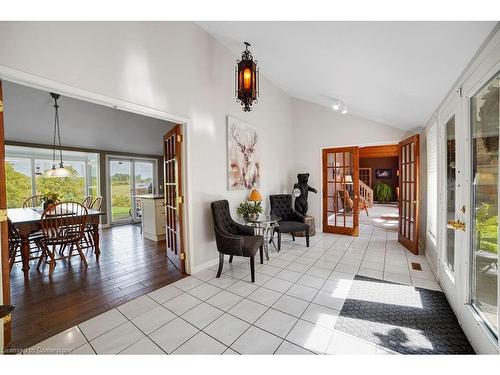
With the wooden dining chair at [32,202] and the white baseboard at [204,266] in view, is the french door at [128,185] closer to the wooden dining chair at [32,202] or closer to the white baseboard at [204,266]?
the wooden dining chair at [32,202]

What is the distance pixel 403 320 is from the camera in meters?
1.90

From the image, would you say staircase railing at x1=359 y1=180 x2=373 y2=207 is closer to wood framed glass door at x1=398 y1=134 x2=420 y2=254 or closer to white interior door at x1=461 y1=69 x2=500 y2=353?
wood framed glass door at x1=398 y1=134 x2=420 y2=254

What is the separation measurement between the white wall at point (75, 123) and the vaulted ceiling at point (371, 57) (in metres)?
3.33

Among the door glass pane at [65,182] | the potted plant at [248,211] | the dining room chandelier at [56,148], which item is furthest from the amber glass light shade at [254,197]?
the door glass pane at [65,182]

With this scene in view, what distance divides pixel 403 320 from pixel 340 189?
139 inches

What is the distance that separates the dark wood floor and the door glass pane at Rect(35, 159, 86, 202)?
2.81 meters

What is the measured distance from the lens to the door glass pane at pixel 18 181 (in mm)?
4840

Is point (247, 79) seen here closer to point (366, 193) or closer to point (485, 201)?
point (485, 201)

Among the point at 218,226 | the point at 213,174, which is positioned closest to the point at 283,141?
the point at 213,174

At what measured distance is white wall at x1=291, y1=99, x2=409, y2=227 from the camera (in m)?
4.66

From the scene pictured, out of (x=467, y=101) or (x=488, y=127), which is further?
(x=467, y=101)
